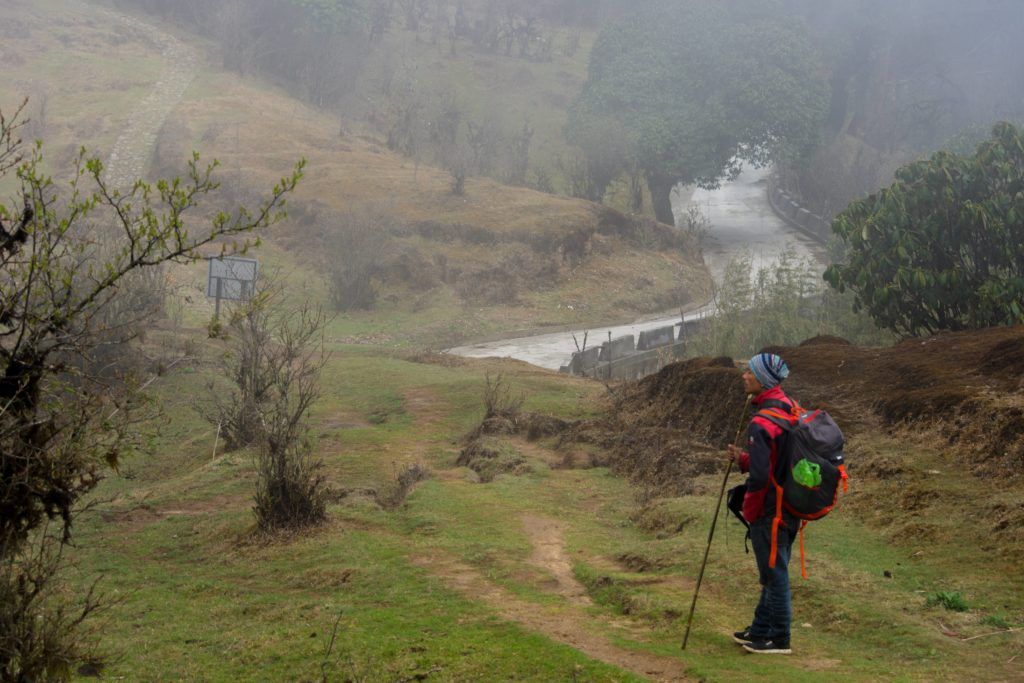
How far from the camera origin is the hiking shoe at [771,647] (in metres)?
6.57

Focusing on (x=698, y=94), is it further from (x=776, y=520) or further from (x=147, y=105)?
(x=776, y=520)

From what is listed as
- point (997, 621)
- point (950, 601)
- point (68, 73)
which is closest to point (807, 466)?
point (997, 621)

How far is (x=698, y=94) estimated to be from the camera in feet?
165

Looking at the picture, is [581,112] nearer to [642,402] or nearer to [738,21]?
[738,21]

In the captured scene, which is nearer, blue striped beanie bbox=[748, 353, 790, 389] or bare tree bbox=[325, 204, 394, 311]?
blue striped beanie bbox=[748, 353, 790, 389]

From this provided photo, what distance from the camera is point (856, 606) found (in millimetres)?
7586

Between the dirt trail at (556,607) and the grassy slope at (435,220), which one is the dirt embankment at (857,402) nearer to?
the dirt trail at (556,607)

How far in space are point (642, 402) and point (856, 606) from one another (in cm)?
875

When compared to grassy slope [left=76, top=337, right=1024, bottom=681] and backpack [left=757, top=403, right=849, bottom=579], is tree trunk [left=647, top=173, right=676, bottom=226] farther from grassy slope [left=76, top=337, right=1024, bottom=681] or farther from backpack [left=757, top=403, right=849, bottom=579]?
backpack [left=757, top=403, right=849, bottom=579]

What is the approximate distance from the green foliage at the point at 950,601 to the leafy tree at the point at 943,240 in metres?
9.98

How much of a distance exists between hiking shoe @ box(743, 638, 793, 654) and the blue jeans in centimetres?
2

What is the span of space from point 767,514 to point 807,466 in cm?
46

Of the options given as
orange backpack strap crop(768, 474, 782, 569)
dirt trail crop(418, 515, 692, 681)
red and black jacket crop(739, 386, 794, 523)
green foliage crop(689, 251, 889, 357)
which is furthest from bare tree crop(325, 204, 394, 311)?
orange backpack strap crop(768, 474, 782, 569)

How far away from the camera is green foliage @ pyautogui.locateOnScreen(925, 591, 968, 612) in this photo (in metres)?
7.45
